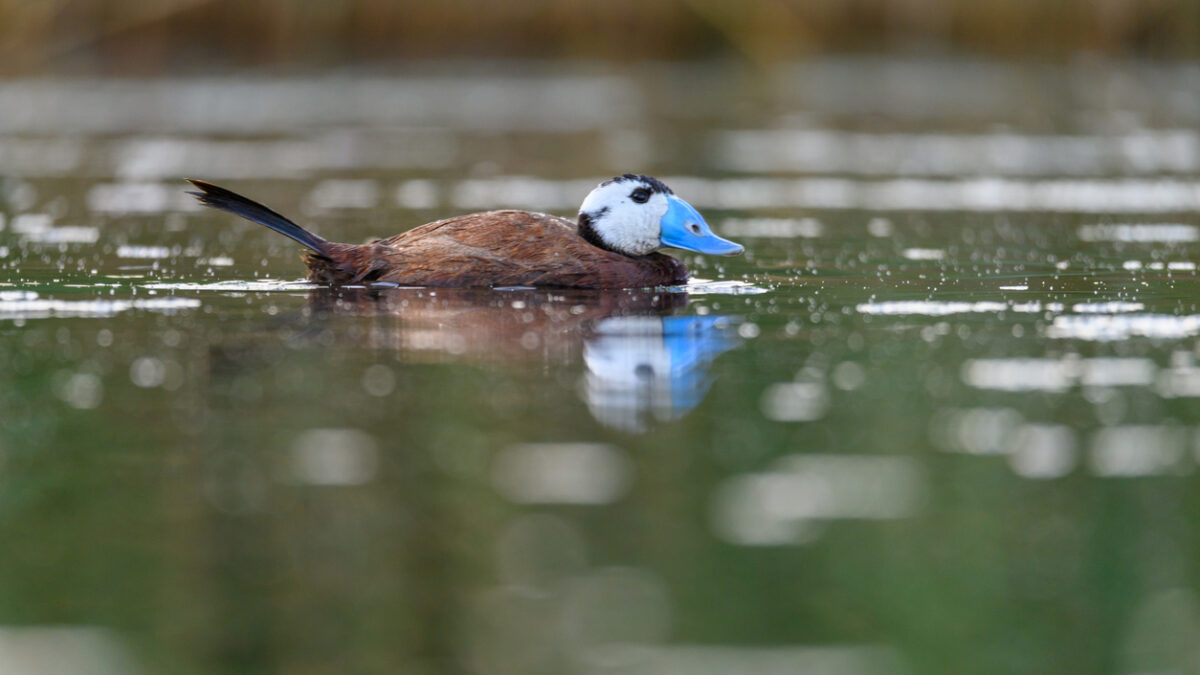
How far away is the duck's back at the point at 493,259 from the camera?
8.50 metres

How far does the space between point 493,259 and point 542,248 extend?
24 cm

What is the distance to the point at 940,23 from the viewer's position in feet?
86.3

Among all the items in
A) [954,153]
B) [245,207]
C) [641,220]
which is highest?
[954,153]

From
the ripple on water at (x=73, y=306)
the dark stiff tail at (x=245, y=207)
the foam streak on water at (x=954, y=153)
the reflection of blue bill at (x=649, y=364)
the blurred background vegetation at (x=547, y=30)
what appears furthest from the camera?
the blurred background vegetation at (x=547, y=30)

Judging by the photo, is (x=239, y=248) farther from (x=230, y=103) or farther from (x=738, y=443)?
(x=230, y=103)

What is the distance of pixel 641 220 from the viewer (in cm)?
869

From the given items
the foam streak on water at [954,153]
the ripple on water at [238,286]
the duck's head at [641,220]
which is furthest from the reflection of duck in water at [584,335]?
the foam streak on water at [954,153]

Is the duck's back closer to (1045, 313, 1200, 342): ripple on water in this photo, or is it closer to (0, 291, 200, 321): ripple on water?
(0, 291, 200, 321): ripple on water

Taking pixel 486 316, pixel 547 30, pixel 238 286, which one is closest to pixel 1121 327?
pixel 486 316

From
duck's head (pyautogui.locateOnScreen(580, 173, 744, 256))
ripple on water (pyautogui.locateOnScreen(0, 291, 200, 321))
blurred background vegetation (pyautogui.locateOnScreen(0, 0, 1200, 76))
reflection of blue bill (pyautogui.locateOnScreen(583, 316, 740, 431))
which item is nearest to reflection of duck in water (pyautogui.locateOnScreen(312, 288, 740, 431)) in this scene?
reflection of blue bill (pyautogui.locateOnScreen(583, 316, 740, 431))

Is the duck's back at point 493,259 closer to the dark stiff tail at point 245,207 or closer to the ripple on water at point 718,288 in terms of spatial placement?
the ripple on water at point 718,288

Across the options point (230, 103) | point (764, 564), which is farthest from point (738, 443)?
point (230, 103)

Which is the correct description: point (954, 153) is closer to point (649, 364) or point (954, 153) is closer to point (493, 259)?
point (493, 259)

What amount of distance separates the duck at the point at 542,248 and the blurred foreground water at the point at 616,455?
0.50 feet
